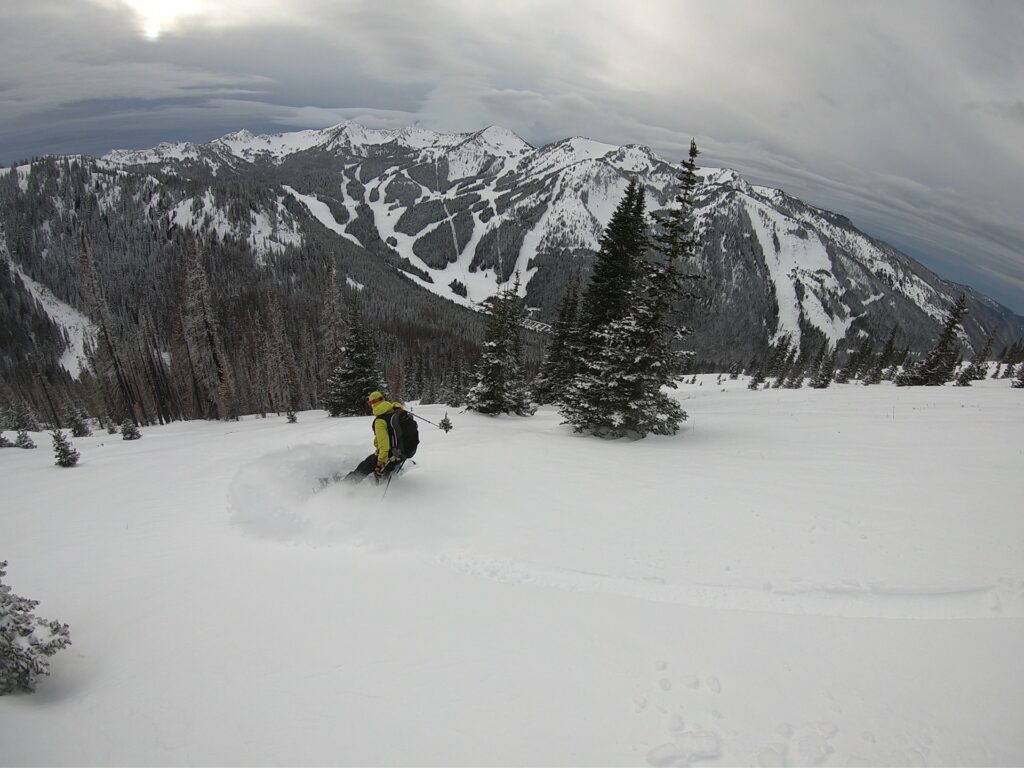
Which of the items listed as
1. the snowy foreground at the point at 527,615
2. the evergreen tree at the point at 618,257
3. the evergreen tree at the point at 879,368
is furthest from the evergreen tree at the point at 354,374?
the evergreen tree at the point at 879,368

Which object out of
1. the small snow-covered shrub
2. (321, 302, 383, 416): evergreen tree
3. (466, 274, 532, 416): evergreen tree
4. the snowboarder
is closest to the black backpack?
the snowboarder

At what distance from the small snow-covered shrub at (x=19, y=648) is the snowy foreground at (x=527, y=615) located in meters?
0.25

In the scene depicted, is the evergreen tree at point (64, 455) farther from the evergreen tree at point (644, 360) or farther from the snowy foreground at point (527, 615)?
the evergreen tree at point (644, 360)

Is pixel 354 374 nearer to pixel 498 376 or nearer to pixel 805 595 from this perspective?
pixel 498 376

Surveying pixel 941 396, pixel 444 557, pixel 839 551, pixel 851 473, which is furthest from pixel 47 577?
pixel 941 396

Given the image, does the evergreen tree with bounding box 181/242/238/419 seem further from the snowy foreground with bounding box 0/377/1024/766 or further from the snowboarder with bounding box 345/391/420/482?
the snowboarder with bounding box 345/391/420/482

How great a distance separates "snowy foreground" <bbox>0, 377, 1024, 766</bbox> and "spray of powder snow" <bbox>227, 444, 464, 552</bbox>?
0.07 metres

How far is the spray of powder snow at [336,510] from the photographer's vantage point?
764 centimetres

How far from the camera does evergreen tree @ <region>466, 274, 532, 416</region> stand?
80.0 ft

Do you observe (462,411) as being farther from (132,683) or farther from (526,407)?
(132,683)

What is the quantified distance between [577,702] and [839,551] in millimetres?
5679

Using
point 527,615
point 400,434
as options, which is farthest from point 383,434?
point 527,615

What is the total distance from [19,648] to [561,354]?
2986cm

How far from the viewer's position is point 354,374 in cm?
3331
